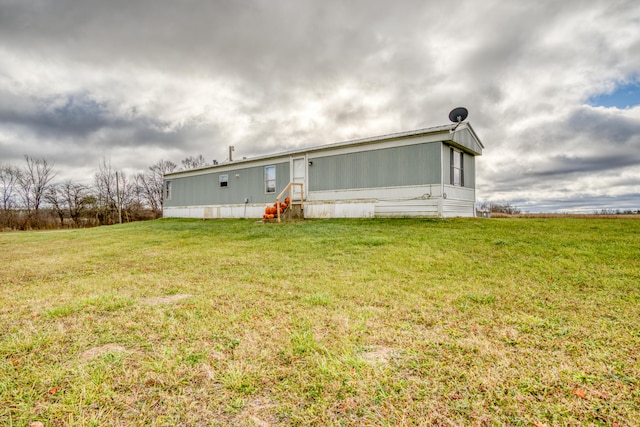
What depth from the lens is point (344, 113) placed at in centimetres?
1664

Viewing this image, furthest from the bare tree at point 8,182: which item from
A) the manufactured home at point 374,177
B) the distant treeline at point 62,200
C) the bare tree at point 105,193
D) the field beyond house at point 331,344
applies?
the field beyond house at point 331,344

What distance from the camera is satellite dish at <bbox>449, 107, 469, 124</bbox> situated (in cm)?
1161

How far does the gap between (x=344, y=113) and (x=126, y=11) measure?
1049 centimetres

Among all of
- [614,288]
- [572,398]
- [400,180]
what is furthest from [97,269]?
[400,180]

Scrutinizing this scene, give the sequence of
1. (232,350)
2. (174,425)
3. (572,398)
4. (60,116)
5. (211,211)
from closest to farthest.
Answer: (174,425), (572,398), (232,350), (211,211), (60,116)

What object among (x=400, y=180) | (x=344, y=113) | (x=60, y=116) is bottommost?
(x=400, y=180)

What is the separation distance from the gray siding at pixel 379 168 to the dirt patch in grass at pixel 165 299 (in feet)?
30.4

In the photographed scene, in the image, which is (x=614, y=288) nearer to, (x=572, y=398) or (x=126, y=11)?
(x=572, y=398)

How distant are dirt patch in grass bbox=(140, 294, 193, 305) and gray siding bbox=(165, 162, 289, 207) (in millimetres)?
11149

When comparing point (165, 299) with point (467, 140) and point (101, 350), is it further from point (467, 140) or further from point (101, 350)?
point (467, 140)

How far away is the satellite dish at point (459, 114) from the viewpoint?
11609mm

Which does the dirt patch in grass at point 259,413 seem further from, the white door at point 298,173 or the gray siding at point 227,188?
the gray siding at point 227,188

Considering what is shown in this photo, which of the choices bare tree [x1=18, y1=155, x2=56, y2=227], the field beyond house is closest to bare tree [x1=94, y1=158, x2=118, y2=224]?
bare tree [x1=18, y1=155, x2=56, y2=227]

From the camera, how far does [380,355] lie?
221 centimetres
